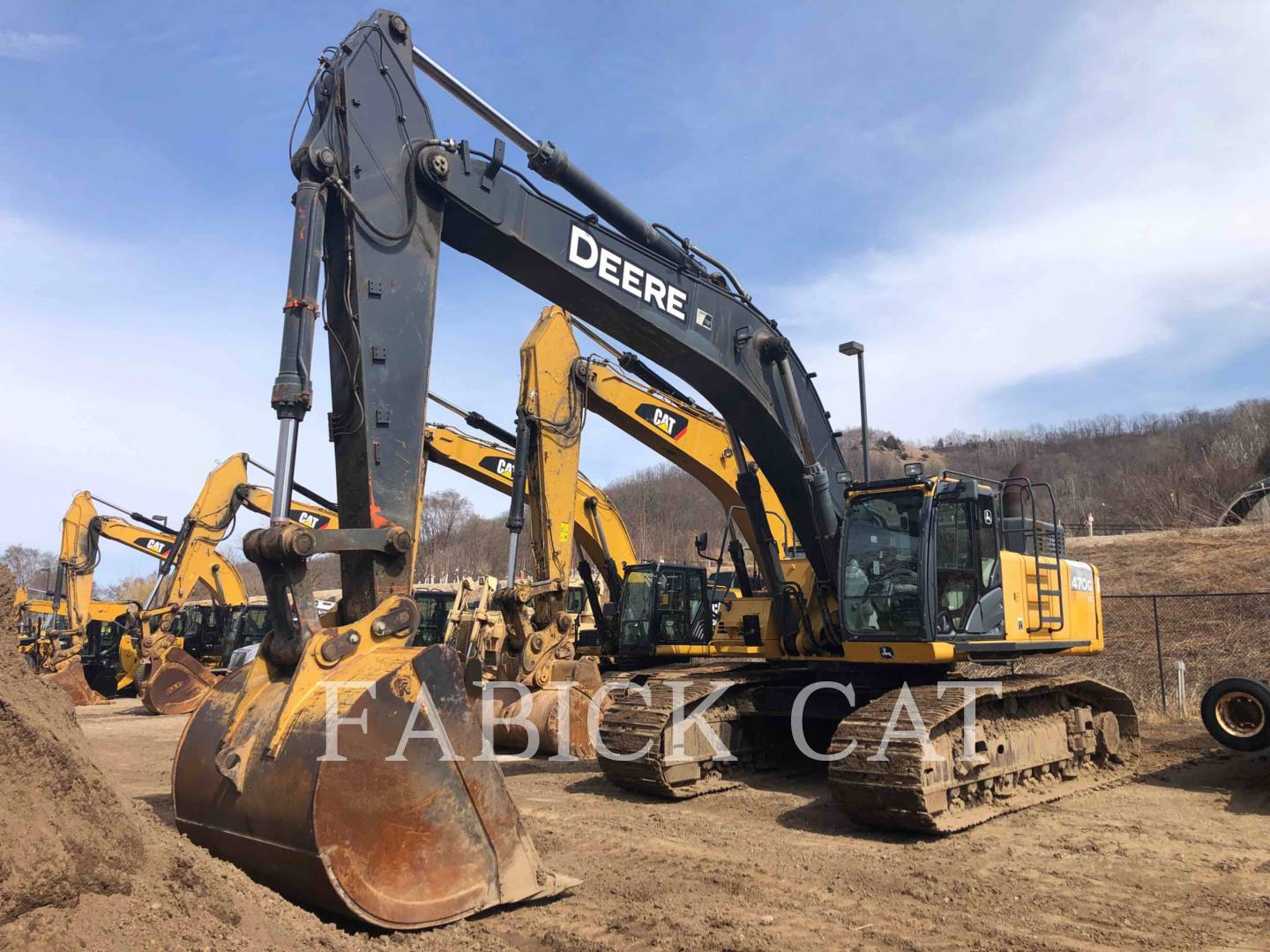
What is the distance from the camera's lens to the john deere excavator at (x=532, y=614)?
188 inches

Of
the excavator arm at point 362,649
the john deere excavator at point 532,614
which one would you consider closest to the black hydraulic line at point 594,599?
the john deere excavator at point 532,614

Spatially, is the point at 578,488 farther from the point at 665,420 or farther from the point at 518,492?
the point at 518,492

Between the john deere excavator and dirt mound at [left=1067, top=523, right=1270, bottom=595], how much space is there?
48.9 ft

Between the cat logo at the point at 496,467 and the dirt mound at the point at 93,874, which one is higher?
the cat logo at the point at 496,467

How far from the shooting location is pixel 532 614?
36.9 feet

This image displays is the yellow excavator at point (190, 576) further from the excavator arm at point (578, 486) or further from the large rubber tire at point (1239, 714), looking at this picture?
the large rubber tire at point (1239, 714)

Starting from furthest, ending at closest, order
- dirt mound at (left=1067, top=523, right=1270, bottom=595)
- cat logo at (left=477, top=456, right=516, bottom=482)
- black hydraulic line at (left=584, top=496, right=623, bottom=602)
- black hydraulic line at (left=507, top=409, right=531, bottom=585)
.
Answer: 1. dirt mound at (left=1067, top=523, right=1270, bottom=595)
2. cat logo at (left=477, top=456, right=516, bottom=482)
3. black hydraulic line at (left=584, top=496, right=623, bottom=602)
4. black hydraulic line at (left=507, top=409, right=531, bottom=585)

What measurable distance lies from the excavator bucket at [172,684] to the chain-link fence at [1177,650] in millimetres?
15473

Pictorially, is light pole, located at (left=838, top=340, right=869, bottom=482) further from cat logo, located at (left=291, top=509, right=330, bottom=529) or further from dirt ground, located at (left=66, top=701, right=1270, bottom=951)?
cat logo, located at (left=291, top=509, right=330, bottom=529)

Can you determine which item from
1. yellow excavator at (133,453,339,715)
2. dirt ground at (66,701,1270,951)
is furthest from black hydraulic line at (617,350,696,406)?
yellow excavator at (133,453,339,715)

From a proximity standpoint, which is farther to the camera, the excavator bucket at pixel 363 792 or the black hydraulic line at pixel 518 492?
the black hydraulic line at pixel 518 492

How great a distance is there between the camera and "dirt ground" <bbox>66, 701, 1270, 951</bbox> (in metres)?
5.36

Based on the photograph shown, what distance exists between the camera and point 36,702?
4.56 metres

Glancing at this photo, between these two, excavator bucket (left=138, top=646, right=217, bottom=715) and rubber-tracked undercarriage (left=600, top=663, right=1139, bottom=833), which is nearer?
rubber-tracked undercarriage (left=600, top=663, right=1139, bottom=833)
